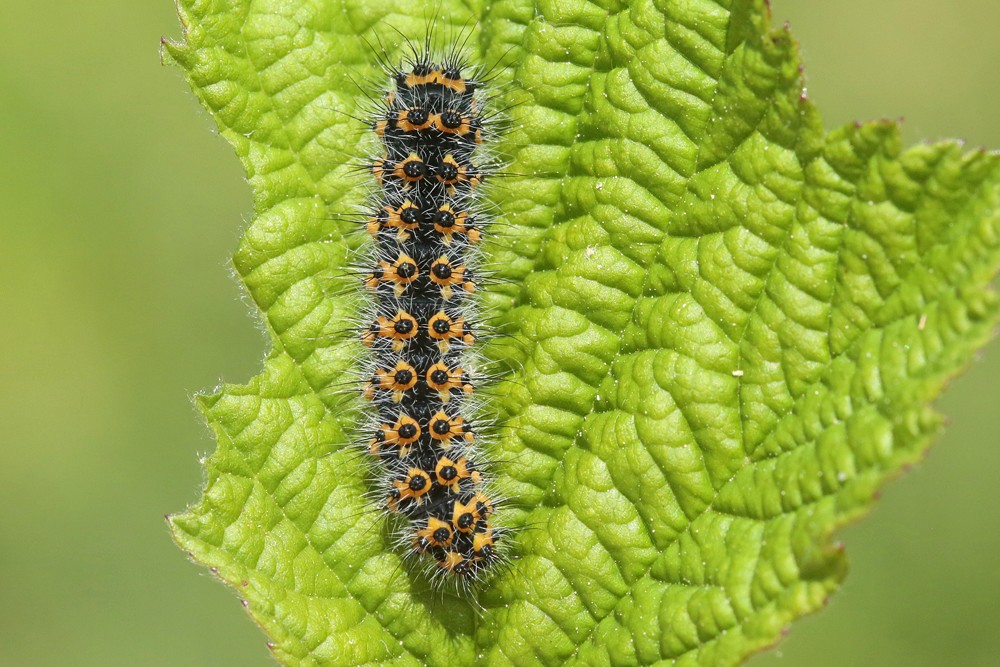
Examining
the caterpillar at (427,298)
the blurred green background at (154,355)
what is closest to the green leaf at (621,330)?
the caterpillar at (427,298)

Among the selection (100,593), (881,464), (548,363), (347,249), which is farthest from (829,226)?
(100,593)

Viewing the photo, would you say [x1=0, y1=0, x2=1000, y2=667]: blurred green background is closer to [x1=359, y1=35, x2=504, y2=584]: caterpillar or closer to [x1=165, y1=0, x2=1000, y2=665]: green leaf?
[x1=359, y1=35, x2=504, y2=584]: caterpillar

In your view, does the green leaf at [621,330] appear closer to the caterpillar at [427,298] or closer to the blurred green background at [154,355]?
the caterpillar at [427,298]

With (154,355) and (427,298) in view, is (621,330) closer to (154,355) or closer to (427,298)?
(427,298)

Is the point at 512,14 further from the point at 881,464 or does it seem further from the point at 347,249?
the point at 881,464

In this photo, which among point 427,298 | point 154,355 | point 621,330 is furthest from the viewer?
point 154,355

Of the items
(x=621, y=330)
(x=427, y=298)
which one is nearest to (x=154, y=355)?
(x=427, y=298)
